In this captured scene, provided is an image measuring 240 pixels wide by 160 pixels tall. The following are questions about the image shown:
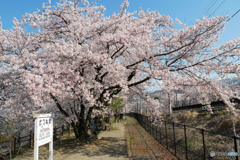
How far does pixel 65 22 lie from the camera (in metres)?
11.5

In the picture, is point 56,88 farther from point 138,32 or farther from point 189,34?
point 189,34

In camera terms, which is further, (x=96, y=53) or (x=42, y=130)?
(x=96, y=53)

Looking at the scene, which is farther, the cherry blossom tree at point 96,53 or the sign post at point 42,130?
the cherry blossom tree at point 96,53

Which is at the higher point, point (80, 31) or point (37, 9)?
point (37, 9)

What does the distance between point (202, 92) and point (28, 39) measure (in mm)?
11561

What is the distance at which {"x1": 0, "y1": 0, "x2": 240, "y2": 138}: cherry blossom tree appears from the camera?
7418 millimetres

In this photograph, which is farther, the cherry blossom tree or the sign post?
the cherry blossom tree

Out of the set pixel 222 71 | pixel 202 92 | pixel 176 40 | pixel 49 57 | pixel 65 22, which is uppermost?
pixel 65 22

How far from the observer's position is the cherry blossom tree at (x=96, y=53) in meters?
7.42

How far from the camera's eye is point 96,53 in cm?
832

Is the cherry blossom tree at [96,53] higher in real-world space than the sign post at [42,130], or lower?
higher

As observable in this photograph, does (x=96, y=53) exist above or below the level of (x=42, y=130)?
above

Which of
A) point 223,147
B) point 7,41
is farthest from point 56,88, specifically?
point 223,147

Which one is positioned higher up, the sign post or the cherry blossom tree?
the cherry blossom tree
